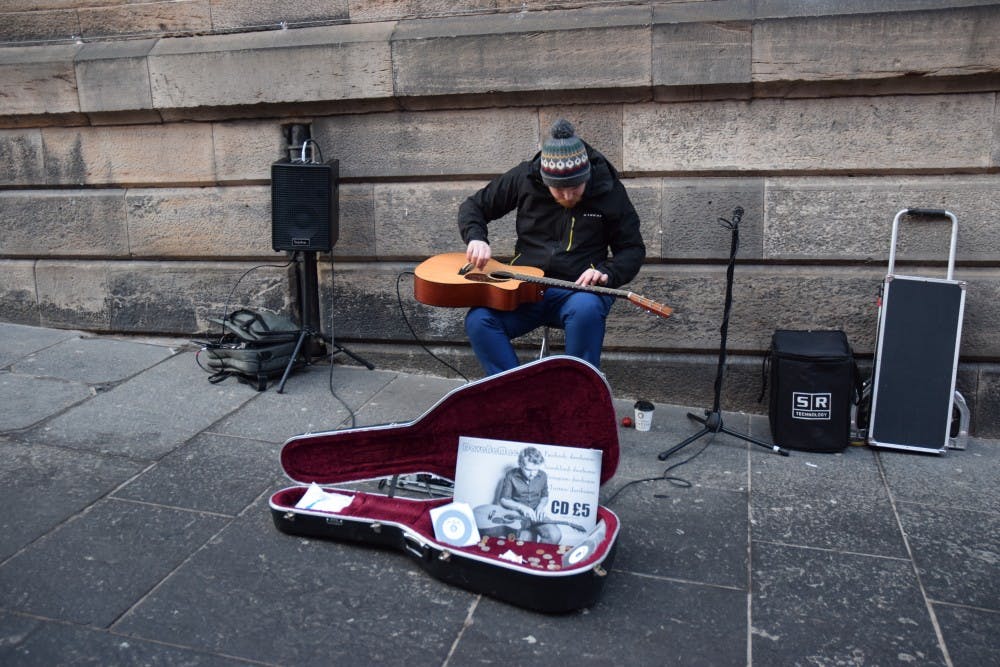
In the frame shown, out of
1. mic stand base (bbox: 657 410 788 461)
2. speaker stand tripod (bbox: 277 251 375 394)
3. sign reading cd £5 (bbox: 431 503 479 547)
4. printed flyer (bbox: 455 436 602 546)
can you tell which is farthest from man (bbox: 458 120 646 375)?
speaker stand tripod (bbox: 277 251 375 394)

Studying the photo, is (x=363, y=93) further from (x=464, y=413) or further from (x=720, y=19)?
(x=464, y=413)

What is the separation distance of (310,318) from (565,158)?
2.30 meters

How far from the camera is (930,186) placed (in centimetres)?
488

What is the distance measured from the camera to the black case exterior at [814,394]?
457 centimetres

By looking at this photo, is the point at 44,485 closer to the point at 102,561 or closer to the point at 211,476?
the point at 211,476

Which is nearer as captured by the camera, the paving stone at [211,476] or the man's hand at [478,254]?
the paving stone at [211,476]

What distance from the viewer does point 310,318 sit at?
19.2ft

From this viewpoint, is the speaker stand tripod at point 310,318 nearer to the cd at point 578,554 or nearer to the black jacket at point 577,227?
the black jacket at point 577,227

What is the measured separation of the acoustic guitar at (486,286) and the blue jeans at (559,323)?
2.8 inches

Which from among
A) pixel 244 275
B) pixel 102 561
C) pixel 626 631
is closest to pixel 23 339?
pixel 244 275

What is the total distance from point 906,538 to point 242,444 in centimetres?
303

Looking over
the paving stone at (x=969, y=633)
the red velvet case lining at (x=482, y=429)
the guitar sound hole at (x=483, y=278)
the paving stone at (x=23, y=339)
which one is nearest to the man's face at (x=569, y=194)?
the guitar sound hole at (x=483, y=278)

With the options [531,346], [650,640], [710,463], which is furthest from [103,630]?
[531,346]

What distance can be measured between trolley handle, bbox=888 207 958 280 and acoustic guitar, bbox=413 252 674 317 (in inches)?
51.9
